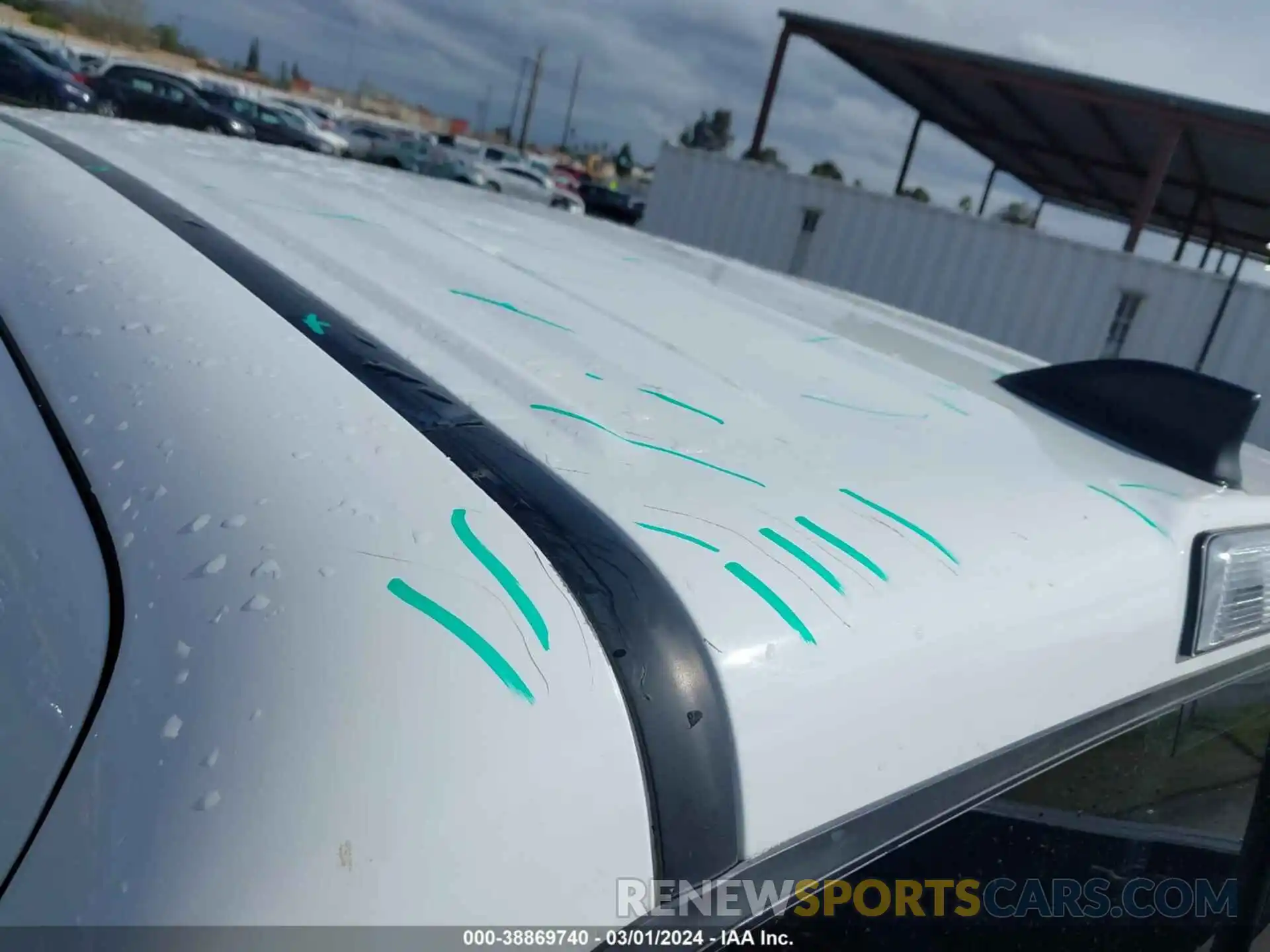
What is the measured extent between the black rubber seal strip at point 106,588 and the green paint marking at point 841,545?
1.87 ft

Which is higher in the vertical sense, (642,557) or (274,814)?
(642,557)

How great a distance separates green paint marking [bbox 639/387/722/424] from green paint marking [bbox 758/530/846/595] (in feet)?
0.90

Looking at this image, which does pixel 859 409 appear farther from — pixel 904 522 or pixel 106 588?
pixel 106 588

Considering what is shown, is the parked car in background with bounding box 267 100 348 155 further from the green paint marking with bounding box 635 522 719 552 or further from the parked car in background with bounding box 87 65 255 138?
the green paint marking with bounding box 635 522 719 552

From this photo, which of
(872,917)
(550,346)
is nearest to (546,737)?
(872,917)

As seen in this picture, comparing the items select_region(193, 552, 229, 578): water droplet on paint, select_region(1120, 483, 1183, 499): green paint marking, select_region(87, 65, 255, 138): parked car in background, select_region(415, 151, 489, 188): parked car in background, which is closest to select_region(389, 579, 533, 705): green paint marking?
select_region(193, 552, 229, 578): water droplet on paint

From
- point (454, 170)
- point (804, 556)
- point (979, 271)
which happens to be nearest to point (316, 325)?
point (804, 556)

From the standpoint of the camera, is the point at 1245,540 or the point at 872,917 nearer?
the point at 872,917

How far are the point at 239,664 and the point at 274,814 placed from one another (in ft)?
0.33

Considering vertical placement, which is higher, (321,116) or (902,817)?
(321,116)

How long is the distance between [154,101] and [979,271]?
911 inches

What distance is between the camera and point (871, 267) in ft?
49.4

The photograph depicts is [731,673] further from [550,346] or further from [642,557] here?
[550,346]

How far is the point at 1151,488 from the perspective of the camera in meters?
1.49
